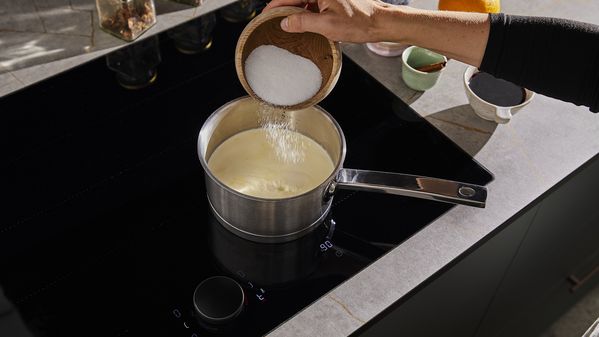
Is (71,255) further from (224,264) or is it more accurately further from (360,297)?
(360,297)

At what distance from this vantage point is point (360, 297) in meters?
0.87

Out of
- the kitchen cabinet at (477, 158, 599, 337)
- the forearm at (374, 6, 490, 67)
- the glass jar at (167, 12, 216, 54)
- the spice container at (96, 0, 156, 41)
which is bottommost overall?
the kitchen cabinet at (477, 158, 599, 337)

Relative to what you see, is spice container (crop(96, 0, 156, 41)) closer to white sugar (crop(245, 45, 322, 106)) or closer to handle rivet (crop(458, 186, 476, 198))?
white sugar (crop(245, 45, 322, 106))

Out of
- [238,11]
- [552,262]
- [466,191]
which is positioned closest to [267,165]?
[466,191]

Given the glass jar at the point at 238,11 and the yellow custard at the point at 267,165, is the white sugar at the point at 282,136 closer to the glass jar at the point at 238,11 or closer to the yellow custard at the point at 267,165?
the yellow custard at the point at 267,165

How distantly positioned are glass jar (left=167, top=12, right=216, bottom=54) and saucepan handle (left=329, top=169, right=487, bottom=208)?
432mm

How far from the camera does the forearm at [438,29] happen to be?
2.89 feet

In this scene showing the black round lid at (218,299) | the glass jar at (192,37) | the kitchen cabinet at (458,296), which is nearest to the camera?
the black round lid at (218,299)

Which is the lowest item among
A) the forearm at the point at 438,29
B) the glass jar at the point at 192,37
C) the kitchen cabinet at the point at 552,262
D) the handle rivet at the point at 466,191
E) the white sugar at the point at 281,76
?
the kitchen cabinet at the point at 552,262

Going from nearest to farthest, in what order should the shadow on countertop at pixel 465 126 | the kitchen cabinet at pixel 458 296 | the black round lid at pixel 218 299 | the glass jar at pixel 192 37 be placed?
the black round lid at pixel 218 299 < the kitchen cabinet at pixel 458 296 < the shadow on countertop at pixel 465 126 < the glass jar at pixel 192 37

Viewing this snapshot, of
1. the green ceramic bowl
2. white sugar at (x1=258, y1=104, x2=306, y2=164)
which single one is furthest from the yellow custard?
the green ceramic bowl

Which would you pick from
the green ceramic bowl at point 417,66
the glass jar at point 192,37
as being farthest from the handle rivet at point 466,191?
the glass jar at point 192,37

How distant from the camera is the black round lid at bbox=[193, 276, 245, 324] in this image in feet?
2.73

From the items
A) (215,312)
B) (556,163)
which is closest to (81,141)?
(215,312)
